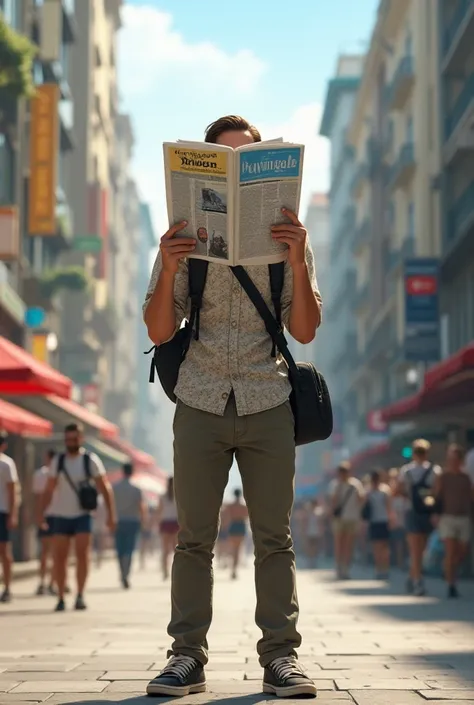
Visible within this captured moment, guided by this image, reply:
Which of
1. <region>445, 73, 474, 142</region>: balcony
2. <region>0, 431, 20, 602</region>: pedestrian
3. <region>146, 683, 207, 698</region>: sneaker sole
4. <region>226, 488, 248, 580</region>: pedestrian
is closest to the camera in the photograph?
<region>146, 683, 207, 698</region>: sneaker sole

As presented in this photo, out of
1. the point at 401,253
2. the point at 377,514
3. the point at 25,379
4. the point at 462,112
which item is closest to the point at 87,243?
the point at 401,253

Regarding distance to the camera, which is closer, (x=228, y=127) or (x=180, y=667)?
(x=180, y=667)

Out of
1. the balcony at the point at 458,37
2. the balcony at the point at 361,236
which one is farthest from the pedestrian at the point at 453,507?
the balcony at the point at 361,236

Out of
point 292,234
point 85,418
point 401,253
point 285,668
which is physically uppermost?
point 401,253

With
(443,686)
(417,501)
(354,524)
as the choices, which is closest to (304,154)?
(443,686)

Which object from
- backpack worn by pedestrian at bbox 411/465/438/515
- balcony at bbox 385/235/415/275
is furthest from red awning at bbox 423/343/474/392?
balcony at bbox 385/235/415/275

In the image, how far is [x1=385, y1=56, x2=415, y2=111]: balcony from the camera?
45.6 m

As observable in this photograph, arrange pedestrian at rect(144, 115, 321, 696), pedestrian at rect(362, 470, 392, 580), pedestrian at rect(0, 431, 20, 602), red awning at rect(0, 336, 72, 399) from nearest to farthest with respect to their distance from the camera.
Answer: pedestrian at rect(144, 115, 321, 696) → pedestrian at rect(0, 431, 20, 602) → red awning at rect(0, 336, 72, 399) → pedestrian at rect(362, 470, 392, 580)

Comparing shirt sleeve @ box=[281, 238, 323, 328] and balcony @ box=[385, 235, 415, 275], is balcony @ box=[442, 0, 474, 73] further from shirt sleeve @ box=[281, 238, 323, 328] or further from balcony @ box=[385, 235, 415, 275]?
shirt sleeve @ box=[281, 238, 323, 328]

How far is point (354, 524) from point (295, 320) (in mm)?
17721

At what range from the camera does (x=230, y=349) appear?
5.69m

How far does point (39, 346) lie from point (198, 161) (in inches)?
1158

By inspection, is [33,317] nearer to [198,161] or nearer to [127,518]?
[127,518]

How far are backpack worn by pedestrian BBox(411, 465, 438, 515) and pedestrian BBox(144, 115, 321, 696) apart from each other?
429 inches
